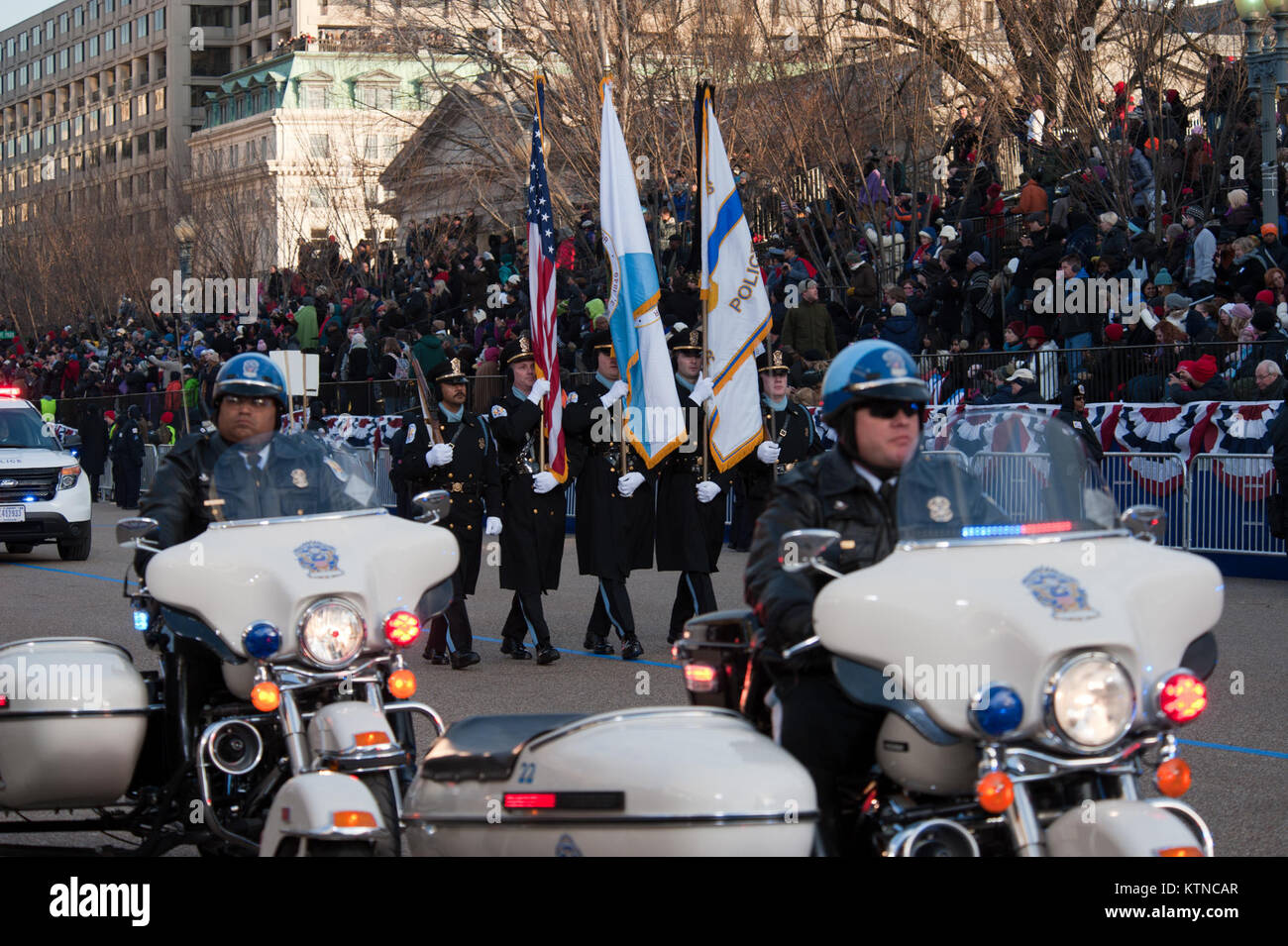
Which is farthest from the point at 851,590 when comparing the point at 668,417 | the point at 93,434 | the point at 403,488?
the point at 93,434

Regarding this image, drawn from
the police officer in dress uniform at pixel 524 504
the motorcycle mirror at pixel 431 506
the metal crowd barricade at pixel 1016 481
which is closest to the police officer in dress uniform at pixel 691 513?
the police officer in dress uniform at pixel 524 504

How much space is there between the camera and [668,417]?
12188 mm

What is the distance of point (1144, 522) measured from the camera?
15.3 feet

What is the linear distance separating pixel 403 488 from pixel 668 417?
2.43 metres

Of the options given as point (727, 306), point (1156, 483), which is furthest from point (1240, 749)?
point (1156, 483)

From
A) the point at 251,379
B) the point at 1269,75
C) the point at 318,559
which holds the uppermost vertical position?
the point at 1269,75

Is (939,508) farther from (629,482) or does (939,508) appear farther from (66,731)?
(629,482)

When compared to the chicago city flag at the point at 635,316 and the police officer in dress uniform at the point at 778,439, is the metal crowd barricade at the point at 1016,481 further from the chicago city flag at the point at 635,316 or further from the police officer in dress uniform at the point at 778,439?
the police officer in dress uniform at the point at 778,439

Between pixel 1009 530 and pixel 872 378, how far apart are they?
2.13 ft

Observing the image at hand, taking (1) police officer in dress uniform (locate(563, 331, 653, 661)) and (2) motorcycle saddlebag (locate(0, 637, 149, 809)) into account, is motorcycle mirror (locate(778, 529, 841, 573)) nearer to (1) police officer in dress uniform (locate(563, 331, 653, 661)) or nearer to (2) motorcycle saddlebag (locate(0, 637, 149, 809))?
(2) motorcycle saddlebag (locate(0, 637, 149, 809))

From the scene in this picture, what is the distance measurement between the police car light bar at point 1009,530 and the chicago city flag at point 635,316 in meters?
7.69

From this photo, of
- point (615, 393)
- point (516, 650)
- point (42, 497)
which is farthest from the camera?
point (42, 497)

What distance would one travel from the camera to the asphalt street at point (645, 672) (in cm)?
741
